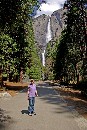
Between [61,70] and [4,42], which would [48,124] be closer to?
[4,42]

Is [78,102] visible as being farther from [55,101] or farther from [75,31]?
[75,31]

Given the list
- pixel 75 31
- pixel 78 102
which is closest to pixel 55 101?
pixel 78 102

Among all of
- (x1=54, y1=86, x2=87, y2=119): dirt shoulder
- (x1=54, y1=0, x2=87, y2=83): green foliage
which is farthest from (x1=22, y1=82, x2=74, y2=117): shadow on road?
(x1=54, y1=0, x2=87, y2=83): green foliage

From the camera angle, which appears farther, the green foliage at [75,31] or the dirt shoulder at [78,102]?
the green foliage at [75,31]

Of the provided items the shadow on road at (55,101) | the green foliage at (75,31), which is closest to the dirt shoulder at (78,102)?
the shadow on road at (55,101)

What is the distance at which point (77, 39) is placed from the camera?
50.4 m

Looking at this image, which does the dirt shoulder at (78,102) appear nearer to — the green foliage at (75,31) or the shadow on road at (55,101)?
the shadow on road at (55,101)

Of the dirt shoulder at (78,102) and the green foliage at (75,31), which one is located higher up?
the green foliage at (75,31)

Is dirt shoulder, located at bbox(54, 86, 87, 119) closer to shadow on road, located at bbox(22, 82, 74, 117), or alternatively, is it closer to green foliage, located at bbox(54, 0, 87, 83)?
shadow on road, located at bbox(22, 82, 74, 117)

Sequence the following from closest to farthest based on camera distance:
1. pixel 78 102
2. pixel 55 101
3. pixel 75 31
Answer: pixel 78 102
pixel 55 101
pixel 75 31

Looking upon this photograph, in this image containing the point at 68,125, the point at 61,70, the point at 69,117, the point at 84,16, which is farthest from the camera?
the point at 61,70

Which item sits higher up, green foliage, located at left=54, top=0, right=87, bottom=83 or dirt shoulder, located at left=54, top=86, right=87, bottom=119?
green foliage, located at left=54, top=0, right=87, bottom=83

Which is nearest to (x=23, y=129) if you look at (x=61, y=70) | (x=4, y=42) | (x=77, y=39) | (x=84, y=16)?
(x=4, y=42)

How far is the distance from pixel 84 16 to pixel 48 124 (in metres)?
26.4
